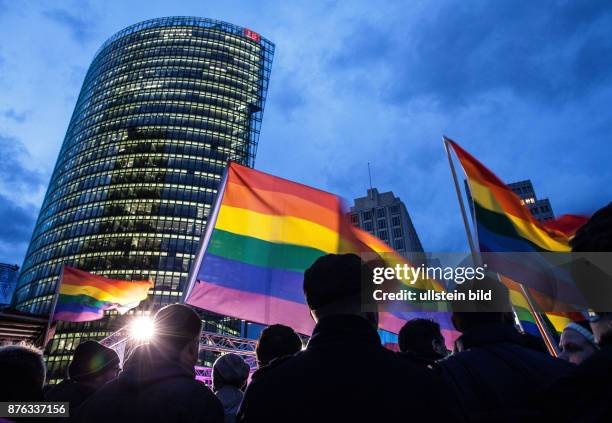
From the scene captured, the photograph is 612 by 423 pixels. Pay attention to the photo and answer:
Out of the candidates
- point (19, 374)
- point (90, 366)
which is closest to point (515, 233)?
point (90, 366)

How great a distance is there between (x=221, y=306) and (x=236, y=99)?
267ft

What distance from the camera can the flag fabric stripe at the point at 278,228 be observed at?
6898 millimetres

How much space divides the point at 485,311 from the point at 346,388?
1.43 m

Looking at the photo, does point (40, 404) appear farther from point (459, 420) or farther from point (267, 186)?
point (267, 186)

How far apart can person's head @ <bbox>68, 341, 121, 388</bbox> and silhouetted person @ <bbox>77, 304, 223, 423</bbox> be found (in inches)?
64.1

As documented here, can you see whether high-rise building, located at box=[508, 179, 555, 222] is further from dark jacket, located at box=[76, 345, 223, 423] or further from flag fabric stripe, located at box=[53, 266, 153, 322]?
dark jacket, located at box=[76, 345, 223, 423]

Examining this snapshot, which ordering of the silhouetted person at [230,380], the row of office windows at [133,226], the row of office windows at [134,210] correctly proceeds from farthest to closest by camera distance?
the row of office windows at [134,210]
the row of office windows at [133,226]
the silhouetted person at [230,380]

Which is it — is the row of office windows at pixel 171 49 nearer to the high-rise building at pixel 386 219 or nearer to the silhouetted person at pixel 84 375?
the high-rise building at pixel 386 219

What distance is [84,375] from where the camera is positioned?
11.4 feet

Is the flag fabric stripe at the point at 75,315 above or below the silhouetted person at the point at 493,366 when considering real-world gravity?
above

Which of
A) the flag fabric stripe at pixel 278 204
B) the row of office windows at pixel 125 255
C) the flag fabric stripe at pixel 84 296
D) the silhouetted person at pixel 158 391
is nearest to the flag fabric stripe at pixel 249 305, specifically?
the flag fabric stripe at pixel 278 204

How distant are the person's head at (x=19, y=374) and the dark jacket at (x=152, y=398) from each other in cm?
32

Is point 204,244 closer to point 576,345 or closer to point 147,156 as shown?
point 576,345

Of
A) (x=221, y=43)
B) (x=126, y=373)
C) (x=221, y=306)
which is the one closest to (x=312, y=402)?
(x=126, y=373)
